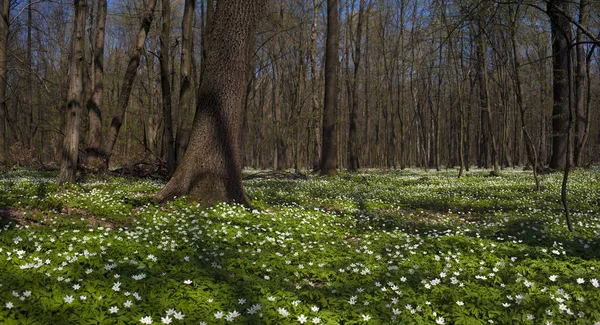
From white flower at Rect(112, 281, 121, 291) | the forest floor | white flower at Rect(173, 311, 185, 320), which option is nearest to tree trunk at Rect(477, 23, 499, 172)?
the forest floor

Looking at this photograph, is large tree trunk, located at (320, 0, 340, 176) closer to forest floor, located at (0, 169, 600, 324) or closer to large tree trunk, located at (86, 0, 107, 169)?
forest floor, located at (0, 169, 600, 324)

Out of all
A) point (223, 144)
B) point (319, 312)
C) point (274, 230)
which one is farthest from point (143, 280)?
point (223, 144)

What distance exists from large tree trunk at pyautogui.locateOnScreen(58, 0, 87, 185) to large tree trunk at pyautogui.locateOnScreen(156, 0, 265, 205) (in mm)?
3841

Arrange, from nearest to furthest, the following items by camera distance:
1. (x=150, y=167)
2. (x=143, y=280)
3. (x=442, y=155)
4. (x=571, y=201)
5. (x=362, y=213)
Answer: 1. (x=143, y=280)
2. (x=362, y=213)
3. (x=571, y=201)
4. (x=150, y=167)
5. (x=442, y=155)

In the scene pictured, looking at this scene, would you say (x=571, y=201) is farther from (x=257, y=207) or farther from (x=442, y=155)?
(x=442, y=155)

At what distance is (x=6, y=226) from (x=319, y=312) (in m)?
5.54

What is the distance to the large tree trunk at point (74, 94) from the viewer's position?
34.2 feet

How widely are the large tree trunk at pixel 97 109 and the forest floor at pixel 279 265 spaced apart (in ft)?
27.4

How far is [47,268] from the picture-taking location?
4336 millimetres

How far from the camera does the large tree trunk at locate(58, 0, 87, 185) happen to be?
10422 mm

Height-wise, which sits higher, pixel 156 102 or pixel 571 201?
pixel 156 102

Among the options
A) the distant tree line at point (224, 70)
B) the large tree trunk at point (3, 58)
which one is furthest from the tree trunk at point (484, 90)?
the large tree trunk at point (3, 58)

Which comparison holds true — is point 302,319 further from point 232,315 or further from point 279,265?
point 279,265

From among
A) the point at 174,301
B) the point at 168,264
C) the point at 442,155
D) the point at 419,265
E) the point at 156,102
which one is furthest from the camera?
the point at 442,155
